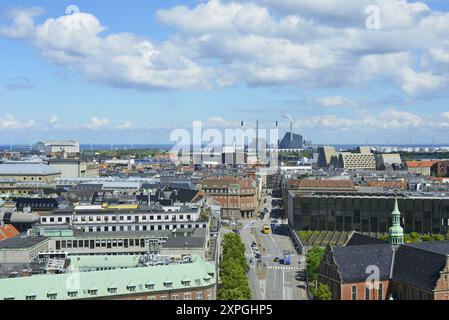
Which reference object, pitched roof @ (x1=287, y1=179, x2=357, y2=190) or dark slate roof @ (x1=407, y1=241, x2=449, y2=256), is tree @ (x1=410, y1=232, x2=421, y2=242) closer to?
dark slate roof @ (x1=407, y1=241, x2=449, y2=256)

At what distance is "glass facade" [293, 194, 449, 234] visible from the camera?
73.4 metres

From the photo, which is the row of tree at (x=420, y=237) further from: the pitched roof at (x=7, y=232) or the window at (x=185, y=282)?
the pitched roof at (x=7, y=232)

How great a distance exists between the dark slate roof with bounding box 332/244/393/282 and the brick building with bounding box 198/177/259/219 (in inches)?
2566

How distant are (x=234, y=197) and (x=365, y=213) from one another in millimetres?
39740

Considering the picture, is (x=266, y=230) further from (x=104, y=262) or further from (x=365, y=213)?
(x=104, y=262)

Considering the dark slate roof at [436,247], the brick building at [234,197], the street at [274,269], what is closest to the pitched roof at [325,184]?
the brick building at [234,197]

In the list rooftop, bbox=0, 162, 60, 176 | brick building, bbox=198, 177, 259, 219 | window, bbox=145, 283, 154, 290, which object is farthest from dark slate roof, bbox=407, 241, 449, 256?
rooftop, bbox=0, 162, 60, 176

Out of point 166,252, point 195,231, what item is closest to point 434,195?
point 195,231

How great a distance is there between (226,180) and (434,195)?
147 ft

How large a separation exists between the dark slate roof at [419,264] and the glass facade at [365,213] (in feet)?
96.6

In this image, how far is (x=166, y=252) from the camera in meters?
47.9

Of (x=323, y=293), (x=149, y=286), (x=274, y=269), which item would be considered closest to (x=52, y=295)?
(x=149, y=286)

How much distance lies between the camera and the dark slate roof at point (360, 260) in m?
43.6
